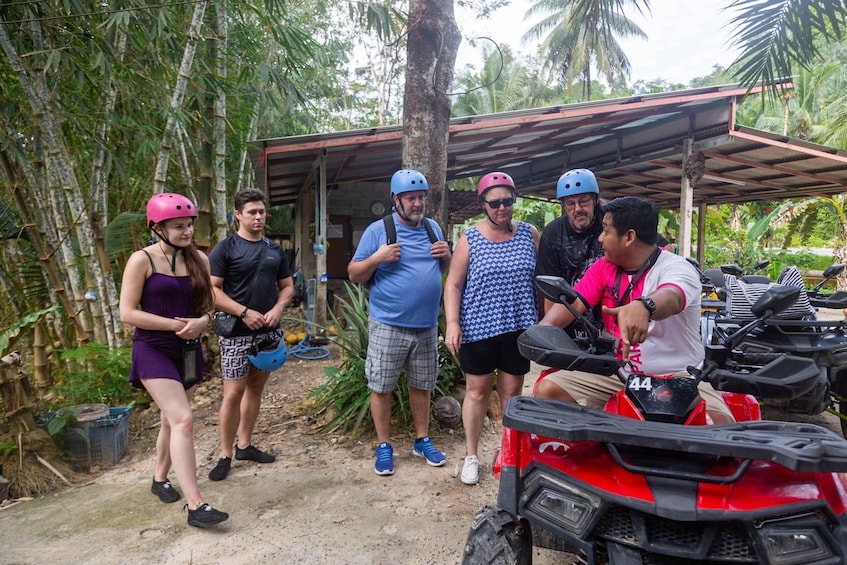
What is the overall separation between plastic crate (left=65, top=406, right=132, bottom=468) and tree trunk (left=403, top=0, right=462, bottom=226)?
297cm

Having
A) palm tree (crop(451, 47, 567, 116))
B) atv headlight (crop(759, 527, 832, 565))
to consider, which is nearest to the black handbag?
atv headlight (crop(759, 527, 832, 565))

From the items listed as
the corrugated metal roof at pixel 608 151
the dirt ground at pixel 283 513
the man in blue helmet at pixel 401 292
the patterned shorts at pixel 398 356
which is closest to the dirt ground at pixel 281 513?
the dirt ground at pixel 283 513

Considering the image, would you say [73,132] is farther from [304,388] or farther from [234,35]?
[304,388]

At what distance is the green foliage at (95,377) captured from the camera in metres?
4.38

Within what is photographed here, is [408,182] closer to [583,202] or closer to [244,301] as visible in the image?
[583,202]

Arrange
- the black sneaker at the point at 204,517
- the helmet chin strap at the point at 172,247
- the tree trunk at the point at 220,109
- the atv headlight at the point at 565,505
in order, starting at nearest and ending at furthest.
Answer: the atv headlight at the point at 565,505 < the black sneaker at the point at 204,517 < the helmet chin strap at the point at 172,247 < the tree trunk at the point at 220,109

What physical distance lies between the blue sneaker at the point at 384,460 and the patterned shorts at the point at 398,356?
406 millimetres

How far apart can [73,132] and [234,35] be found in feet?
8.26

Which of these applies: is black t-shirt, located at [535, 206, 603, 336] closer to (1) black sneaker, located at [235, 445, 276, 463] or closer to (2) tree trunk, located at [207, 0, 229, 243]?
(1) black sneaker, located at [235, 445, 276, 463]

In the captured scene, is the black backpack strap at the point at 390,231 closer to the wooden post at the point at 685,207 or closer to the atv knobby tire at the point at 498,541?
the atv knobby tire at the point at 498,541

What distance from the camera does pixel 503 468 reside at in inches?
71.5

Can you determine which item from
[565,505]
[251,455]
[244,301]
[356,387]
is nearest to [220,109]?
[244,301]

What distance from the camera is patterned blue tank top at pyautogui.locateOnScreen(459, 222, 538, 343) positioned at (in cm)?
325

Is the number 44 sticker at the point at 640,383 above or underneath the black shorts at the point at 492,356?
above
